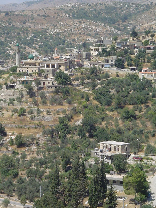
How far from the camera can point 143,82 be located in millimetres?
73500

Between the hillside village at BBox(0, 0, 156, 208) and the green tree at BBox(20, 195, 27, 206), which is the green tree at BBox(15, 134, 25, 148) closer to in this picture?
the hillside village at BBox(0, 0, 156, 208)

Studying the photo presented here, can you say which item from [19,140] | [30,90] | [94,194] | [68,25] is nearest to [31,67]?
[30,90]

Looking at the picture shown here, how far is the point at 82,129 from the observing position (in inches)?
Answer: 2537

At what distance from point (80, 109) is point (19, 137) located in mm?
9814

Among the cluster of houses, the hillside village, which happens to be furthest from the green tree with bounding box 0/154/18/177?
the cluster of houses

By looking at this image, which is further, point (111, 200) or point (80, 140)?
point (80, 140)

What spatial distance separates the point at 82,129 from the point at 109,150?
705 centimetres

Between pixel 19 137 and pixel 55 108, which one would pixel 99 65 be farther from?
pixel 19 137

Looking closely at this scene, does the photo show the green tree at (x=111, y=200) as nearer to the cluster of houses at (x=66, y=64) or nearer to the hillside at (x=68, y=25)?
the cluster of houses at (x=66, y=64)

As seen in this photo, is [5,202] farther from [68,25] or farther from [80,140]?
[68,25]

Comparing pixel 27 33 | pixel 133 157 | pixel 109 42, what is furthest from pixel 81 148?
pixel 27 33

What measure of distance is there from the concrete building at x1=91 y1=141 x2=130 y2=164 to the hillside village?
0.34 ft

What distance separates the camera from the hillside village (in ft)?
160

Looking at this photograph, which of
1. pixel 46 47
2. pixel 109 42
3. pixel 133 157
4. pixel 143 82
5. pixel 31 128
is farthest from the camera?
pixel 46 47
